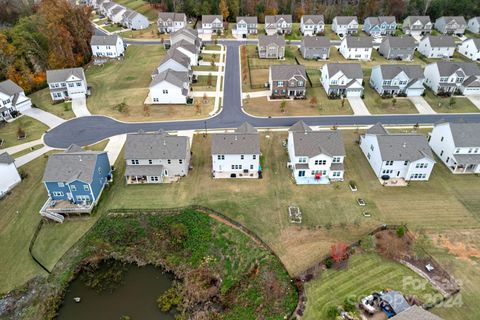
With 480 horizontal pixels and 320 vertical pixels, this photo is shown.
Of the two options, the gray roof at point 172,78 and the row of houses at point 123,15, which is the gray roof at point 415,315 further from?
the row of houses at point 123,15

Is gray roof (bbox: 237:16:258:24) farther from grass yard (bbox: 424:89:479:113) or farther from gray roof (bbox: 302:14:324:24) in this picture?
grass yard (bbox: 424:89:479:113)

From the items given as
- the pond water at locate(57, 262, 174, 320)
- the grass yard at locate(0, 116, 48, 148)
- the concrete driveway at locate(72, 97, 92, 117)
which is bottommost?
the pond water at locate(57, 262, 174, 320)

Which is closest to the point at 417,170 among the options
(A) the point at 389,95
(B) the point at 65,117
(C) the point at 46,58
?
(A) the point at 389,95

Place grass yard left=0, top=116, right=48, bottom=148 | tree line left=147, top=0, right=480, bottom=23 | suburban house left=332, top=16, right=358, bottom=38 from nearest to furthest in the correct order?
grass yard left=0, top=116, right=48, bottom=148 < suburban house left=332, top=16, right=358, bottom=38 < tree line left=147, top=0, right=480, bottom=23

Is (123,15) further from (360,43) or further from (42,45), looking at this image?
(360,43)

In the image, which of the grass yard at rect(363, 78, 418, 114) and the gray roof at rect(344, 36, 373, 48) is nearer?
the grass yard at rect(363, 78, 418, 114)

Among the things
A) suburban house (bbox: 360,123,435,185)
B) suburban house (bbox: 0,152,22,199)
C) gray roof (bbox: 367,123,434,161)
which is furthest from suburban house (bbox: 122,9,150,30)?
gray roof (bbox: 367,123,434,161)

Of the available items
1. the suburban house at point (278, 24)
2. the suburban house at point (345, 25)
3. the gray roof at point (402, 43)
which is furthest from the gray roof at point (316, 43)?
the suburban house at point (345, 25)

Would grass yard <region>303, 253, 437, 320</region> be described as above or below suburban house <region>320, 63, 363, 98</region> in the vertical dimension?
below
